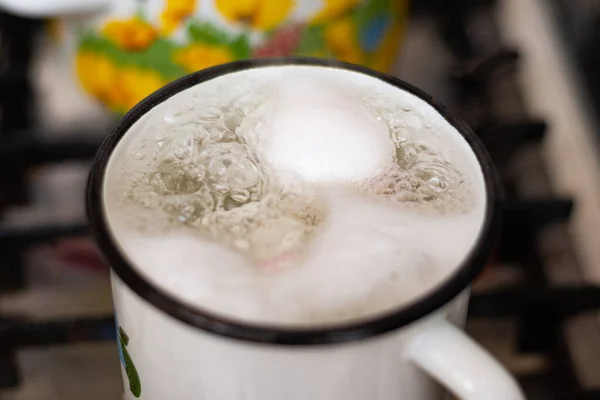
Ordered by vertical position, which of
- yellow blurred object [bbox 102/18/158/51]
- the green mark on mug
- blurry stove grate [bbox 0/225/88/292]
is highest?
yellow blurred object [bbox 102/18/158/51]

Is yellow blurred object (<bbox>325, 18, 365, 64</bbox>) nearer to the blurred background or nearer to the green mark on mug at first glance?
the blurred background

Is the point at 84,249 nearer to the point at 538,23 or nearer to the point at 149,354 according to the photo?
the point at 149,354

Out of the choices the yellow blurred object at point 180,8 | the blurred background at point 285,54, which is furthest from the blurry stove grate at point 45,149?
the yellow blurred object at point 180,8

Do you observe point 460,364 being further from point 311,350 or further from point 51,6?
point 51,6

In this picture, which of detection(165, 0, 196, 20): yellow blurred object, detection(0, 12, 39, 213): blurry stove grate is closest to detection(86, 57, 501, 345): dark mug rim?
detection(165, 0, 196, 20): yellow blurred object

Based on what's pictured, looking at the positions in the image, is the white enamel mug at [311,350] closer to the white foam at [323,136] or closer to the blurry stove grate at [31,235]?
the white foam at [323,136]

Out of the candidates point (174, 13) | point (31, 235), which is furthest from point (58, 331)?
point (174, 13)
